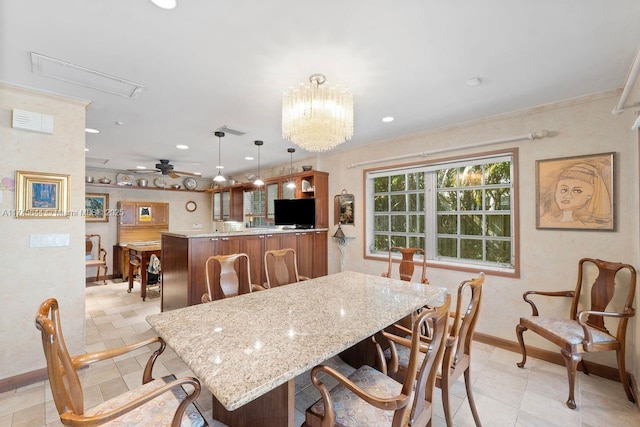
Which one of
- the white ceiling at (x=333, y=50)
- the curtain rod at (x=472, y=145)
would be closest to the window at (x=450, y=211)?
the curtain rod at (x=472, y=145)

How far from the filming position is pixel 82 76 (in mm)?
2180

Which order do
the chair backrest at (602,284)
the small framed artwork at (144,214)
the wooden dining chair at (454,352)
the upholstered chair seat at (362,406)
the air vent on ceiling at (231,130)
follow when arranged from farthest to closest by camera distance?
the small framed artwork at (144,214) → the air vent on ceiling at (231,130) → the chair backrest at (602,284) → the wooden dining chair at (454,352) → the upholstered chair seat at (362,406)


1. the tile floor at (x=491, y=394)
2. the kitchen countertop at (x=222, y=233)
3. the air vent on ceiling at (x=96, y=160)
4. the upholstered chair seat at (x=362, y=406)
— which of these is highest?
the air vent on ceiling at (x=96, y=160)

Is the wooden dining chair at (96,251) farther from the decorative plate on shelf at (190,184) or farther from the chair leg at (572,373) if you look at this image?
the chair leg at (572,373)

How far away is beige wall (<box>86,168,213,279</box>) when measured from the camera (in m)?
6.26

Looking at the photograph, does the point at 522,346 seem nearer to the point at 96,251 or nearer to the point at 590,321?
the point at 590,321

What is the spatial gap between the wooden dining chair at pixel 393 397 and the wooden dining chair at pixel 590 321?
5.31ft

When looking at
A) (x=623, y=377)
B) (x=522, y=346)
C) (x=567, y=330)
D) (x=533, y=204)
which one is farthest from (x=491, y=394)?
(x=533, y=204)

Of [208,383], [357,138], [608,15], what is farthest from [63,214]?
[608,15]

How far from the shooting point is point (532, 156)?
113 inches

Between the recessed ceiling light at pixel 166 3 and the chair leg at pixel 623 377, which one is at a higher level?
the recessed ceiling light at pixel 166 3

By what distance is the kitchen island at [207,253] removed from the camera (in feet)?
10.6

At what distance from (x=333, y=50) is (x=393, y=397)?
6.62ft

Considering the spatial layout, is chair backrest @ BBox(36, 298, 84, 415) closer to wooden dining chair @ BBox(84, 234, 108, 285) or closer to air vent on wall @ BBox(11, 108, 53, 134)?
air vent on wall @ BBox(11, 108, 53, 134)
